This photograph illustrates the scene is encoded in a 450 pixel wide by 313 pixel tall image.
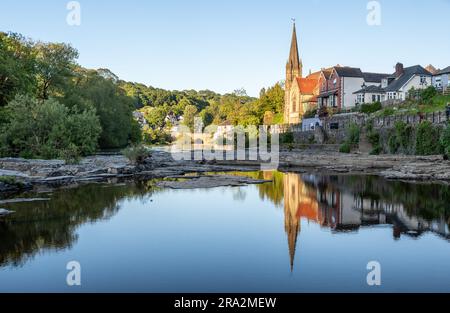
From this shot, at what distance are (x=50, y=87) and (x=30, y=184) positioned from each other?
39.8 meters

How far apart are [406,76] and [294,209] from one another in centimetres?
5516

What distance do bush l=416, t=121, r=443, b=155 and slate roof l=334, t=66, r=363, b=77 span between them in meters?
36.2

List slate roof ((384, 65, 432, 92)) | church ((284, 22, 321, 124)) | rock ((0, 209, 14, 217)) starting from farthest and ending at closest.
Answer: church ((284, 22, 321, 124)) < slate roof ((384, 65, 432, 92)) < rock ((0, 209, 14, 217))

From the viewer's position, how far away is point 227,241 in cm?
1719

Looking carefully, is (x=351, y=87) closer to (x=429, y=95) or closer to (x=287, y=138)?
(x=287, y=138)

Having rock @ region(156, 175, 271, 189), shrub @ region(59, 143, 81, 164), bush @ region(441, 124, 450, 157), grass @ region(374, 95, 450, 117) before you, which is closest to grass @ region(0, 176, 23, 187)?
rock @ region(156, 175, 271, 189)

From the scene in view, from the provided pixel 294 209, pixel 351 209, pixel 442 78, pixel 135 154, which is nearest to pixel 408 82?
pixel 442 78

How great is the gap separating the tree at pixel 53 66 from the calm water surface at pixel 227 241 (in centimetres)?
4119

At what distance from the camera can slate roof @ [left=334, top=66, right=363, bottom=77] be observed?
3201 inches

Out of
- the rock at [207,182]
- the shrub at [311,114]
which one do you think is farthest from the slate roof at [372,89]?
the rock at [207,182]

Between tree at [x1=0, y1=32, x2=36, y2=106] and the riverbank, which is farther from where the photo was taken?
tree at [x1=0, y1=32, x2=36, y2=106]

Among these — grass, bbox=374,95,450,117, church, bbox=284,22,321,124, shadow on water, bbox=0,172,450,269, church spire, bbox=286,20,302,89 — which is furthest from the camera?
church spire, bbox=286,20,302,89

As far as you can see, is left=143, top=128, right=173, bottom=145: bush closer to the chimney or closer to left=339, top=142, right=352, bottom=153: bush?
the chimney
